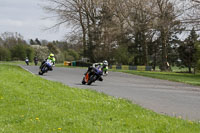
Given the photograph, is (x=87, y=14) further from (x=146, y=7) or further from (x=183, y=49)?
(x=183, y=49)

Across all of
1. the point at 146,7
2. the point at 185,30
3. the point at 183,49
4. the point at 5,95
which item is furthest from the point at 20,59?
the point at 5,95

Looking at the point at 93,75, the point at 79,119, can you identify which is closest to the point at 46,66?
the point at 93,75

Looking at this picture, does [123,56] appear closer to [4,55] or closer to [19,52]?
[4,55]

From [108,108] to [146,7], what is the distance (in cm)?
3406

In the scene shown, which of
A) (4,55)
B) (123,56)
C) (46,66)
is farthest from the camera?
(4,55)

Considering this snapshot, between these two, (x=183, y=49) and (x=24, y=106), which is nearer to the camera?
(x=24, y=106)

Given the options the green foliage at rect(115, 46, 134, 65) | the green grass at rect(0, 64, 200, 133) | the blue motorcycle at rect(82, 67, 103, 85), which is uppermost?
the green foliage at rect(115, 46, 134, 65)

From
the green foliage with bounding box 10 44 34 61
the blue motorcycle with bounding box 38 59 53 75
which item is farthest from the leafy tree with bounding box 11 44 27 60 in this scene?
the blue motorcycle with bounding box 38 59 53 75

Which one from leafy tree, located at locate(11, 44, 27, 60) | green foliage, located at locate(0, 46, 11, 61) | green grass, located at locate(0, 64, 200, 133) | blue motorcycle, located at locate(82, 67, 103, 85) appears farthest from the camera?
leafy tree, located at locate(11, 44, 27, 60)

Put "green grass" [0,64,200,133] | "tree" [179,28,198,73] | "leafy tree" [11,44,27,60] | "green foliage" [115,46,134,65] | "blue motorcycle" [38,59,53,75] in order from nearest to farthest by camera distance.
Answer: "green grass" [0,64,200,133]
"blue motorcycle" [38,59,53,75]
"green foliage" [115,46,134,65]
"tree" [179,28,198,73]
"leafy tree" [11,44,27,60]

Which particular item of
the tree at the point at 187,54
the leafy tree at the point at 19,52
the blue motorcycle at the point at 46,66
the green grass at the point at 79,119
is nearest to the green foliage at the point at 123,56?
the tree at the point at 187,54

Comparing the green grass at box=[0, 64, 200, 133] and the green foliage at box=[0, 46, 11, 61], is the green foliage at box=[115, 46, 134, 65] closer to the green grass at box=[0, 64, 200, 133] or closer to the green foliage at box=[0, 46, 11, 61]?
the green foliage at box=[0, 46, 11, 61]

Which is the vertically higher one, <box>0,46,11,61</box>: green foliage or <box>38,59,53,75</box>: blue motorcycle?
<box>0,46,11,61</box>: green foliage

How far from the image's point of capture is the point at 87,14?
56.8m
